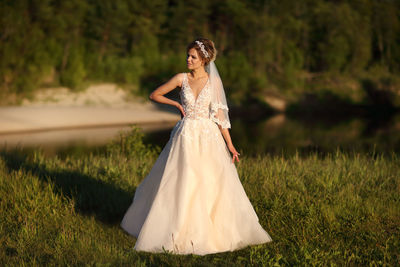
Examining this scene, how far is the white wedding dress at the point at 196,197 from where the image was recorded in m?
4.70

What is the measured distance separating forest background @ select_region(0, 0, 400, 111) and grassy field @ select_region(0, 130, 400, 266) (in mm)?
24536

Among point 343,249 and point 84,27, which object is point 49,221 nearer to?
point 343,249

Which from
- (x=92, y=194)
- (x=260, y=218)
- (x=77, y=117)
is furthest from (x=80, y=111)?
(x=260, y=218)

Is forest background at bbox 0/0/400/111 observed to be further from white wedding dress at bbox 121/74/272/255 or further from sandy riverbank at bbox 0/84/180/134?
white wedding dress at bbox 121/74/272/255

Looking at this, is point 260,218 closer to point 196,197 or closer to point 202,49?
point 196,197

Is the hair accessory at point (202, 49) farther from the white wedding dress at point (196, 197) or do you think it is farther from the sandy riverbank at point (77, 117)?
the sandy riverbank at point (77, 117)

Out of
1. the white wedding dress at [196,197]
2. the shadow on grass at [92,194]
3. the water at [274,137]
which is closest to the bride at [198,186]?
the white wedding dress at [196,197]

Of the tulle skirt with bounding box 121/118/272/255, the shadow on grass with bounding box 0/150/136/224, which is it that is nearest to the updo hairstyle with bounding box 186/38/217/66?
the tulle skirt with bounding box 121/118/272/255

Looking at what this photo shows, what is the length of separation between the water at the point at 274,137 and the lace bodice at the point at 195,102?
10.8 metres

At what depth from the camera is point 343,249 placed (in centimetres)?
494

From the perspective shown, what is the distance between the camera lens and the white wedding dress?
470cm

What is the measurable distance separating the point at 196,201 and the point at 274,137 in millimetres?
17463

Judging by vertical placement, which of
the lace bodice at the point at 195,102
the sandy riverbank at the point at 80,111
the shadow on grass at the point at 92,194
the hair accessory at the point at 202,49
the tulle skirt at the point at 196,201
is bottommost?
the sandy riverbank at the point at 80,111

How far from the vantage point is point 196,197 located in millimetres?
4777
